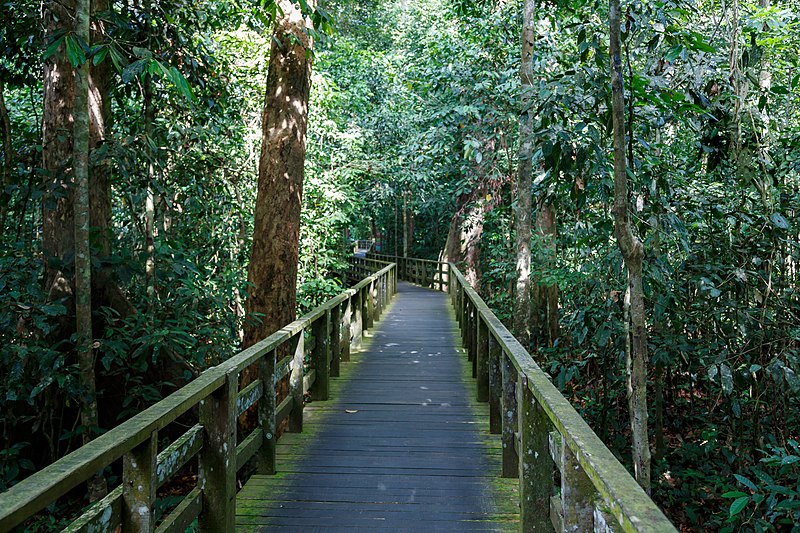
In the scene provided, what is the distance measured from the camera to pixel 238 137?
10.5 meters

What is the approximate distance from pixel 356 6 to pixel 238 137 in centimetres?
2248

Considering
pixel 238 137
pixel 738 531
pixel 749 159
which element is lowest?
pixel 738 531

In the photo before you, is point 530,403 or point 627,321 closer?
point 530,403

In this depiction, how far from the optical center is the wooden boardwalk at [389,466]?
12.6 feet

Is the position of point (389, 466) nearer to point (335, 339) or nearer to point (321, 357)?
point (321, 357)

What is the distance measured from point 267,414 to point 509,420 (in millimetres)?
1638

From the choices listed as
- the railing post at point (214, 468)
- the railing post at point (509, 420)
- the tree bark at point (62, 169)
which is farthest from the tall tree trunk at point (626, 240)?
the tree bark at point (62, 169)

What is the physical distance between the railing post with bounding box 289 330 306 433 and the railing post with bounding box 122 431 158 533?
3.01 metres

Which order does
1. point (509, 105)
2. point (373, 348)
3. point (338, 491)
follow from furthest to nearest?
point (509, 105) → point (373, 348) → point (338, 491)

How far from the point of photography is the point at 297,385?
547cm

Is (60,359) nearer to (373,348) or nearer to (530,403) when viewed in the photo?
(530,403)

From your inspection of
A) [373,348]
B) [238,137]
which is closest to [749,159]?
[373,348]

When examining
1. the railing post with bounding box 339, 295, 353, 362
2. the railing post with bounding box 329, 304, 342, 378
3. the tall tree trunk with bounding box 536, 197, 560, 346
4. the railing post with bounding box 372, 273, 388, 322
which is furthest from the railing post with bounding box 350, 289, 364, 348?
the railing post with bounding box 372, 273, 388, 322

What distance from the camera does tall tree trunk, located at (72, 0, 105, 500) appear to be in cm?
457
